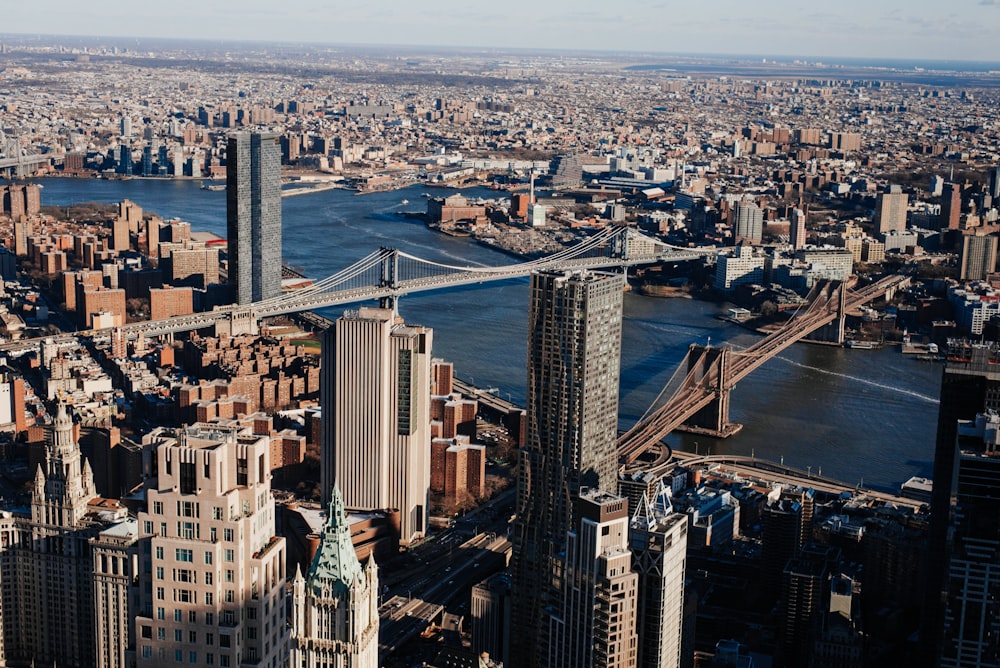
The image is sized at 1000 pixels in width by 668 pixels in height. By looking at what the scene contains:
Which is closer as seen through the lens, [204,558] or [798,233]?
[204,558]

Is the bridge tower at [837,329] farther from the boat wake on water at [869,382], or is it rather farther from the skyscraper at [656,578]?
the skyscraper at [656,578]

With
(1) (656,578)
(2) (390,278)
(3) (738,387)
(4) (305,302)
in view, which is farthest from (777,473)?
(2) (390,278)

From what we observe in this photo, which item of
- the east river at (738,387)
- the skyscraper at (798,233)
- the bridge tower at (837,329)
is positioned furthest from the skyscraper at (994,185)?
the bridge tower at (837,329)

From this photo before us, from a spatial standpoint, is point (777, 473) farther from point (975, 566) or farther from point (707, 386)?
point (975, 566)

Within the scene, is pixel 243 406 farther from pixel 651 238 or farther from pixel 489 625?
pixel 651 238

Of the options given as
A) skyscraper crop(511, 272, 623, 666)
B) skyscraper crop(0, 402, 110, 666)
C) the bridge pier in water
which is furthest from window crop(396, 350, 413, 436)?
the bridge pier in water

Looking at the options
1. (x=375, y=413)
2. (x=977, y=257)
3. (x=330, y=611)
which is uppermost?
(x=330, y=611)

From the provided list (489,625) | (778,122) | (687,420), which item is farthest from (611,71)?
(489,625)
